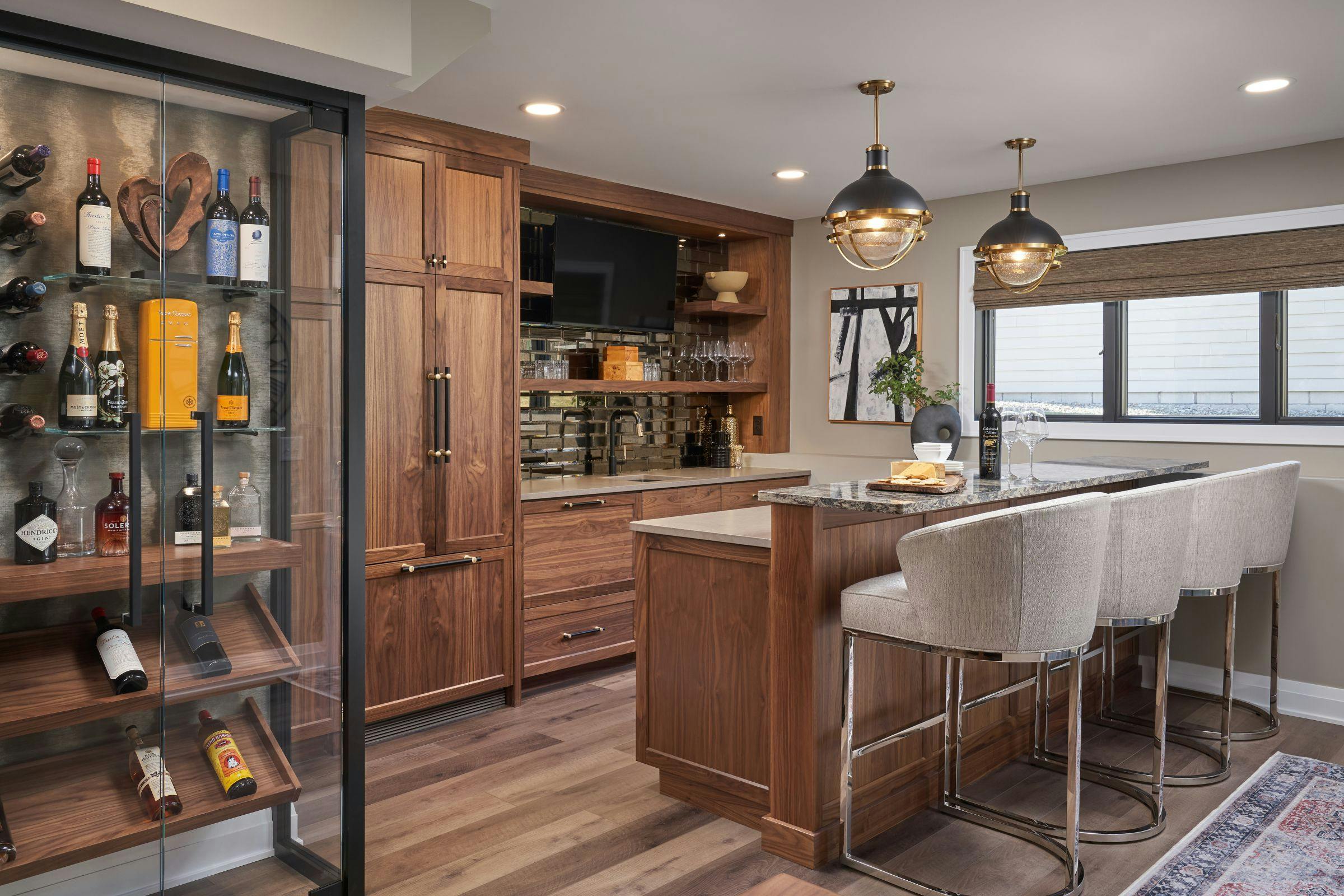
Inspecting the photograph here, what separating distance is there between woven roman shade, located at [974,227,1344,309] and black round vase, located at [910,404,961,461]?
3.07 ft

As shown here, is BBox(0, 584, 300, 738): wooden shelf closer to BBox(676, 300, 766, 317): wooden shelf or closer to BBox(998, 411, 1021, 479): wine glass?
BBox(998, 411, 1021, 479): wine glass

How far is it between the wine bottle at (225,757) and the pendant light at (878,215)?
86.2 inches

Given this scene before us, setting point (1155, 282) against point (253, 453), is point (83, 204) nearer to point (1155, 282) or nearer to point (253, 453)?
point (253, 453)

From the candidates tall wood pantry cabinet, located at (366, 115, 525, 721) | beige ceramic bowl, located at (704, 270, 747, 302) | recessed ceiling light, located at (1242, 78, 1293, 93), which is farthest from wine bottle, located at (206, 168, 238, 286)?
beige ceramic bowl, located at (704, 270, 747, 302)

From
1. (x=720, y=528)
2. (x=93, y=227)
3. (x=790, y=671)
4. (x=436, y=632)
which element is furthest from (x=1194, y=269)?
(x=93, y=227)

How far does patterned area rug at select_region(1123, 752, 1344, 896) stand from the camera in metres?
2.60

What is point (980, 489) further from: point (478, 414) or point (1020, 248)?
point (478, 414)

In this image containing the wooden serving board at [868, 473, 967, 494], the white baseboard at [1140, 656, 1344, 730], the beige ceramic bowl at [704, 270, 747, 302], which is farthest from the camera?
the beige ceramic bowl at [704, 270, 747, 302]

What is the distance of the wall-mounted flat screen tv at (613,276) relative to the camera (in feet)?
16.0

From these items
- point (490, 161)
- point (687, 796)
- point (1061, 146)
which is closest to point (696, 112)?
point (490, 161)

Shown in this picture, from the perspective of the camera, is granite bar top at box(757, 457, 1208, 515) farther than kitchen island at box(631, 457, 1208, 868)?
No

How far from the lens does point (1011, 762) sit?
137 inches

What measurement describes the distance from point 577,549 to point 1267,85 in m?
3.25

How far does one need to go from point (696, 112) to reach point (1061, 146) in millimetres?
1651
